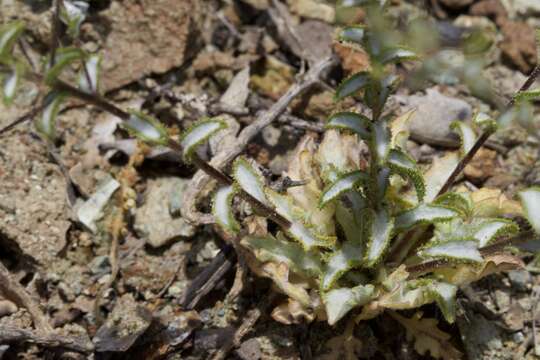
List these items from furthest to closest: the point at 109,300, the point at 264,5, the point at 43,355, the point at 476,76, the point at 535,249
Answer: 1. the point at 264,5
2. the point at 476,76
3. the point at 109,300
4. the point at 43,355
5. the point at 535,249

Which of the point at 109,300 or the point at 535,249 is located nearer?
the point at 535,249

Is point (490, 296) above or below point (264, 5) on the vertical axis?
below

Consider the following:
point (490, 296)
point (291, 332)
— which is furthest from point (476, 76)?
point (291, 332)

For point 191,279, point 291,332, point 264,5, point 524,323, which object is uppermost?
point 264,5

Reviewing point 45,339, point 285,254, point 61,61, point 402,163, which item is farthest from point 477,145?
point 45,339

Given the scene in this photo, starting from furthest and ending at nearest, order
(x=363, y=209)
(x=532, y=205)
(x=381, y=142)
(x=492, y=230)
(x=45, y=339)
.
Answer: (x=45, y=339) → (x=363, y=209) → (x=492, y=230) → (x=381, y=142) → (x=532, y=205)

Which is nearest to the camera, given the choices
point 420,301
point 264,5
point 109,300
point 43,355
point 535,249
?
point 535,249

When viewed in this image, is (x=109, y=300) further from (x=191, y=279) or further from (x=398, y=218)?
(x=398, y=218)

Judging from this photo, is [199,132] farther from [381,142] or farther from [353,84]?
[381,142]
